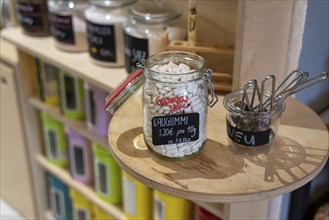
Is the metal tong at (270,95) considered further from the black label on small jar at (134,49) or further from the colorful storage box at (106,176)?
the colorful storage box at (106,176)

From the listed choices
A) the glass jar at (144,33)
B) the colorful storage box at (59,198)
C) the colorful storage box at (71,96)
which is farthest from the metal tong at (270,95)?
the colorful storage box at (59,198)

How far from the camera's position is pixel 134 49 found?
3.52 ft

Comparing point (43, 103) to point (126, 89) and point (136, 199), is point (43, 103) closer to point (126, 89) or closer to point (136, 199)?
point (136, 199)

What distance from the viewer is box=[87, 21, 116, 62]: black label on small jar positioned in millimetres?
1155

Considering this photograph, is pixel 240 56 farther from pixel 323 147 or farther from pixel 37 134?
pixel 37 134

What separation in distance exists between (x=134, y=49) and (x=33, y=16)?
43 centimetres

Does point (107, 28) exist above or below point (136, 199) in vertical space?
above

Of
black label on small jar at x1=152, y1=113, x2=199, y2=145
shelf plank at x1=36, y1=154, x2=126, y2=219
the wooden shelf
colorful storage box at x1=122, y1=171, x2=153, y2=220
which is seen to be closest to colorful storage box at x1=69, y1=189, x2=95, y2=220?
shelf plank at x1=36, y1=154, x2=126, y2=219

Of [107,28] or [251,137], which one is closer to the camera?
[251,137]

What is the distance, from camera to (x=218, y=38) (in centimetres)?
110

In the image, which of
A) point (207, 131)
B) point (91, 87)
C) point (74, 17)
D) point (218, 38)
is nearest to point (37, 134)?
point (91, 87)

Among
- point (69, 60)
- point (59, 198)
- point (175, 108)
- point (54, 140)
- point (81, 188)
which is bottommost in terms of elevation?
point (59, 198)

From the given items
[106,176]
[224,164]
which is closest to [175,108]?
[224,164]

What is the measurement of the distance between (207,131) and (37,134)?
859 mm
